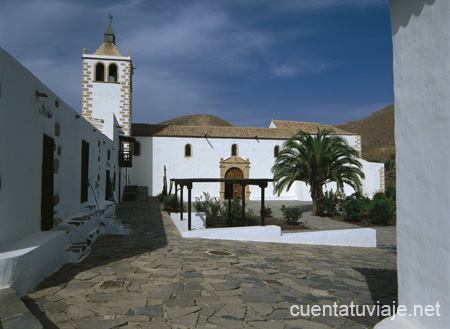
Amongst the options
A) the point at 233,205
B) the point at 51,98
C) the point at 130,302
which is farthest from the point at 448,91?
the point at 233,205

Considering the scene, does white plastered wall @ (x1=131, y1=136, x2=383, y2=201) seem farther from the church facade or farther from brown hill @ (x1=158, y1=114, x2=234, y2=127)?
brown hill @ (x1=158, y1=114, x2=234, y2=127)

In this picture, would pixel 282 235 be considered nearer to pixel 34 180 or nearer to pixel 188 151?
pixel 34 180

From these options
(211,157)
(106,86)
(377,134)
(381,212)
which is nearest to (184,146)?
(211,157)

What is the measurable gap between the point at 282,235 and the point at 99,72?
18.9 metres

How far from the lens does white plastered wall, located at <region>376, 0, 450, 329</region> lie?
2.31m

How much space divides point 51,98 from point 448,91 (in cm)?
582

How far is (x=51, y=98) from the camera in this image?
19.6 feet

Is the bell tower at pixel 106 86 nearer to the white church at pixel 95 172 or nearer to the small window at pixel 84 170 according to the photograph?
the white church at pixel 95 172

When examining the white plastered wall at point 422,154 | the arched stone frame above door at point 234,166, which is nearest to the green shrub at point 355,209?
the white plastered wall at point 422,154

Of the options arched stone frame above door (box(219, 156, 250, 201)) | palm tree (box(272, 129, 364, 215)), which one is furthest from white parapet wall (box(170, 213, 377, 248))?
arched stone frame above door (box(219, 156, 250, 201))

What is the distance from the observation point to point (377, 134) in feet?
200

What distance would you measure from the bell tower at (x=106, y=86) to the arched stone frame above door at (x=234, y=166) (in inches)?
302

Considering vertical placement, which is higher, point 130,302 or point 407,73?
point 407,73

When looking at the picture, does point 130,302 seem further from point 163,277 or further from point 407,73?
point 407,73
